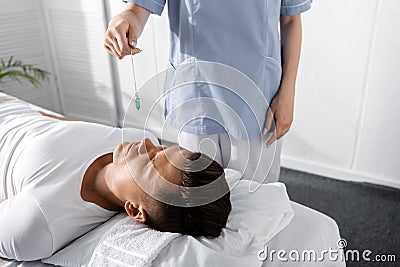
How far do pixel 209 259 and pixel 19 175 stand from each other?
0.64 m

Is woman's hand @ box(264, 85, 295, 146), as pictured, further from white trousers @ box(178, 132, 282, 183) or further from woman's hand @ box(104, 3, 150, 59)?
woman's hand @ box(104, 3, 150, 59)

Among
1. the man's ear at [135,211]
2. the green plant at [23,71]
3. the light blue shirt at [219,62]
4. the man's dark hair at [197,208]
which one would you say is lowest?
the green plant at [23,71]

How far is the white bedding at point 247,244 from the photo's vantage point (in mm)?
926

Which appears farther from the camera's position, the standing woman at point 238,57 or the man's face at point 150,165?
the standing woman at point 238,57

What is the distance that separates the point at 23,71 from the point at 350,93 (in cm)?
193

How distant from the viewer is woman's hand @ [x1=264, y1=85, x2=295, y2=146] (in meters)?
1.24

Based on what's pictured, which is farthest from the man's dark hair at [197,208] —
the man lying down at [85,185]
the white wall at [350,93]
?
the white wall at [350,93]

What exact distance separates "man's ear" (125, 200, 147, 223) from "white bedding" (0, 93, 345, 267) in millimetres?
72

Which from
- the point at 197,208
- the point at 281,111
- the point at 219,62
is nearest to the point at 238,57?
the point at 219,62

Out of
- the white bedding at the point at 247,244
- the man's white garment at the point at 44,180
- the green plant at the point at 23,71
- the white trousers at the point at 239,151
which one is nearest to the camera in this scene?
the white bedding at the point at 247,244

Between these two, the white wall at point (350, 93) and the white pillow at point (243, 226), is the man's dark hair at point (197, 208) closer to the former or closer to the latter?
the white pillow at point (243, 226)

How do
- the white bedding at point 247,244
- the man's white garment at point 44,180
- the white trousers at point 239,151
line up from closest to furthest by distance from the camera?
1. the white bedding at point 247,244
2. the man's white garment at point 44,180
3. the white trousers at point 239,151

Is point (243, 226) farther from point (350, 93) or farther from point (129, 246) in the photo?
point (350, 93)

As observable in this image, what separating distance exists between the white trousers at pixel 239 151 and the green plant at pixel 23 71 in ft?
5.58
